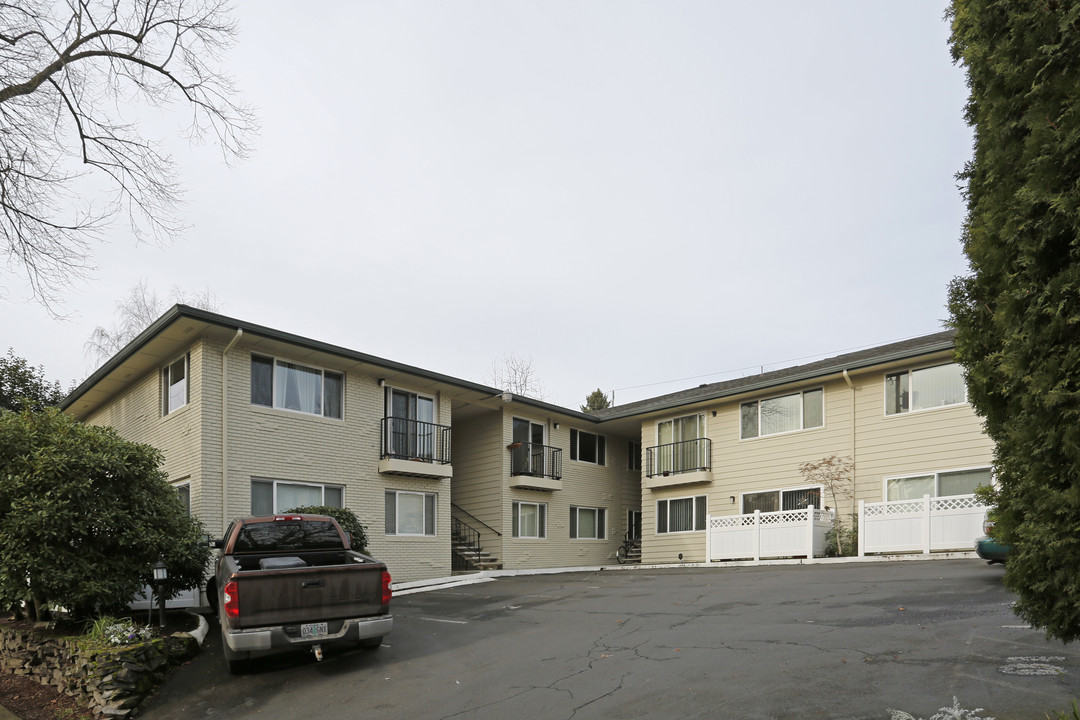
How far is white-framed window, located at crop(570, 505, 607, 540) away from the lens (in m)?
26.0

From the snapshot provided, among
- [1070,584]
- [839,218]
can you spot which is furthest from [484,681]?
[839,218]

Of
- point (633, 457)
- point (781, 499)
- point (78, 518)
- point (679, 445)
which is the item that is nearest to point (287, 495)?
point (78, 518)

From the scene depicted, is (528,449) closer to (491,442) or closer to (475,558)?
(491,442)

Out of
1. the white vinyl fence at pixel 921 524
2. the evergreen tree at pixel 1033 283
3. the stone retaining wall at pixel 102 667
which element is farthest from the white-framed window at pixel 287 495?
the evergreen tree at pixel 1033 283

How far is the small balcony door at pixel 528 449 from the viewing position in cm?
2400

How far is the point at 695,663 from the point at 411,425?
13.5 m

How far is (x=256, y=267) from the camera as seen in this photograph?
28.4m

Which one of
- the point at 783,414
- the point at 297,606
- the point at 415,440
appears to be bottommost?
the point at 297,606

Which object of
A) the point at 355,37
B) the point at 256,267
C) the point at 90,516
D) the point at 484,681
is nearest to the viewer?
the point at 484,681

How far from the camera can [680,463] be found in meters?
24.8

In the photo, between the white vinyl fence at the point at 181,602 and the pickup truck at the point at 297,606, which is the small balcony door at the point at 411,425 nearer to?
the white vinyl fence at the point at 181,602

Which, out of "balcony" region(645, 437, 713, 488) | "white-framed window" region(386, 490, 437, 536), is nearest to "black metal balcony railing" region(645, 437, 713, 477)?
"balcony" region(645, 437, 713, 488)

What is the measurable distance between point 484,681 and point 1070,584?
6.08 meters

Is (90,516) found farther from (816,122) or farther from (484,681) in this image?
(816,122)
